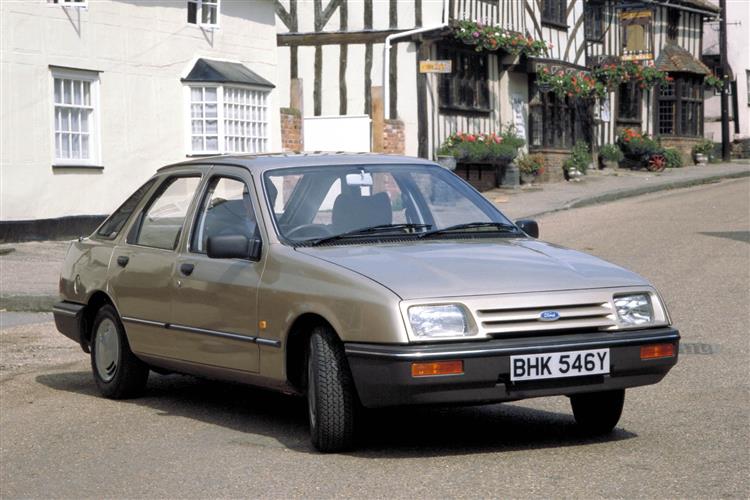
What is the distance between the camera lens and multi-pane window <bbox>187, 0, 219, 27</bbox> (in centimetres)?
2566

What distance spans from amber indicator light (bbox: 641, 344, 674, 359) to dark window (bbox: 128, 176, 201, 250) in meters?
3.05

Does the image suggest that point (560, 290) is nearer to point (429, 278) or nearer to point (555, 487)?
point (429, 278)

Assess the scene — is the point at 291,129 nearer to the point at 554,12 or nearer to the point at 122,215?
the point at 554,12

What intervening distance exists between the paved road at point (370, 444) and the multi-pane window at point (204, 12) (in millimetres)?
15238

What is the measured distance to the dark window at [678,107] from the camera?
156ft

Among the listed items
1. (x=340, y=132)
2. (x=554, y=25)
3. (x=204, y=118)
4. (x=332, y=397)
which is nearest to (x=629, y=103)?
(x=554, y=25)

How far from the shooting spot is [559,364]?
6516 mm

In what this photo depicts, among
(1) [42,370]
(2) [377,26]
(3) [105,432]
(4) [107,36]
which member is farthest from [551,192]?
(3) [105,432]

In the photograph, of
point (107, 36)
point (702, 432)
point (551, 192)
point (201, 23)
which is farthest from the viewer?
point (551, 192)

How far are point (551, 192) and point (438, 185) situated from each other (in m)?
25.6

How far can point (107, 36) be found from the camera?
2348 centimetres

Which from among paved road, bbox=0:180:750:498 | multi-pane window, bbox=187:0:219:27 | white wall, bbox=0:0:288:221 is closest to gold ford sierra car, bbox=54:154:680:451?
paved road, bbox=0:180:750:498

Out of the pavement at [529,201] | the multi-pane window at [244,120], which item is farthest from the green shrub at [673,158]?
the multi-pane window at [244,120]

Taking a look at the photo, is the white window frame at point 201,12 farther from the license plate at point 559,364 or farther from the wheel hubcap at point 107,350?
the license plate at point 559,364
